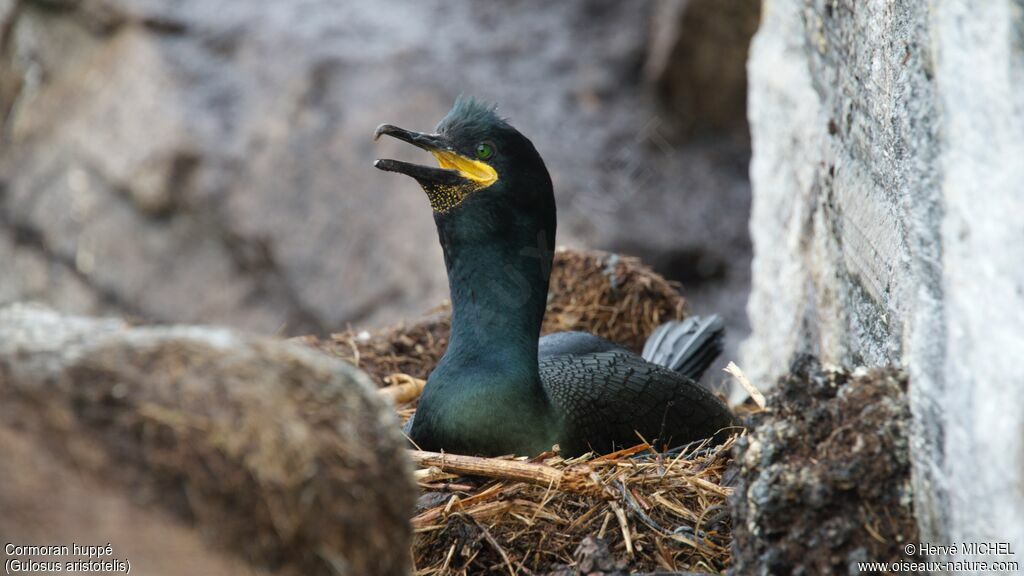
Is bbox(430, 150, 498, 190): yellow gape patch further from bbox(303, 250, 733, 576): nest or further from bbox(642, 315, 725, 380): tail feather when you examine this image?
bbox(642, 315, 725, 380): tail feather

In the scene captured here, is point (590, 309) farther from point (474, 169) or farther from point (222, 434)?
point (222, 434)

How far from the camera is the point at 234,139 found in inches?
342

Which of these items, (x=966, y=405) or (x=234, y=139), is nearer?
(x=966, y=405)

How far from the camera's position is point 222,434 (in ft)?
5.88

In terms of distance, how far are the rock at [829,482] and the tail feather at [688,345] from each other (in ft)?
6.98

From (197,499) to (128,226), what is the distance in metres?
7.61

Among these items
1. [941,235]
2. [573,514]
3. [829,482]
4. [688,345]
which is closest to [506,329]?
[573,514]

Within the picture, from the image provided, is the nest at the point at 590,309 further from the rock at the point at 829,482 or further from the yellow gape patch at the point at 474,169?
the rock at the point at 829,482

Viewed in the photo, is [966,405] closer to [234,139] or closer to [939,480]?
[939,480]

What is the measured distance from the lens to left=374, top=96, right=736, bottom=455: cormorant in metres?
3.29

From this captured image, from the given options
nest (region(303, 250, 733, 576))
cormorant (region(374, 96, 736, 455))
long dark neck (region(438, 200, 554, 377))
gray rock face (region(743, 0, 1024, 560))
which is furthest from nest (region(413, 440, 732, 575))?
gray rock face (region(743, 0, 1024, 560))

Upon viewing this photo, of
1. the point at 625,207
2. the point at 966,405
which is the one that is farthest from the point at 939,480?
the point at 625,207

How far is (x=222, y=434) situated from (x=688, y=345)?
298cm

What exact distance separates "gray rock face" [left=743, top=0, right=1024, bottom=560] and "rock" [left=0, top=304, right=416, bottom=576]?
97cm
